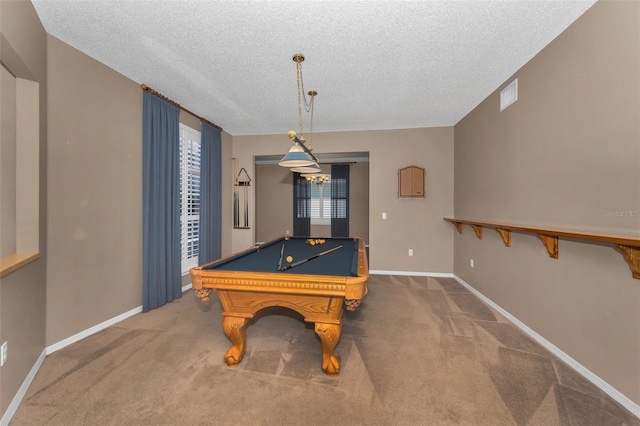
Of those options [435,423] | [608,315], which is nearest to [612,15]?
[608,315]

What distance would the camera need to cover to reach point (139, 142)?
2.95 meters

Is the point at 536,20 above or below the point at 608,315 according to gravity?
above

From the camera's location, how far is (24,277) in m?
1.77

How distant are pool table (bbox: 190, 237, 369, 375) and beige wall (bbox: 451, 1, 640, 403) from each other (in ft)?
5.44

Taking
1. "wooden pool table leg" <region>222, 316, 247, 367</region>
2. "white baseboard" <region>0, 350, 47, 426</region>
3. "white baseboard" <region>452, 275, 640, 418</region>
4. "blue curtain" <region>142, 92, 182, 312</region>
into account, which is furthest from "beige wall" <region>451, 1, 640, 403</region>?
"blue curtain" <region>142, 92, 182, 312</region>

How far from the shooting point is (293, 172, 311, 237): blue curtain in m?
7.60

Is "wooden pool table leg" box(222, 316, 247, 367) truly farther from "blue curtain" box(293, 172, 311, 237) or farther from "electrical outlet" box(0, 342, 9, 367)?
"blue curtain" box(293, 172, 311, 237)

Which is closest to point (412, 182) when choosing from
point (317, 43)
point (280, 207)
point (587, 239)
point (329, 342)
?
point (587, 239)

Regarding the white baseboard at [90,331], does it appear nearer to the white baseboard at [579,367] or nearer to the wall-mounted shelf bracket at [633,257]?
the white baseboard at [579,367]

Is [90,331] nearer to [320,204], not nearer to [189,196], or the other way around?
[189,196]

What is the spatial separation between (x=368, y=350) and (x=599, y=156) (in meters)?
2.27

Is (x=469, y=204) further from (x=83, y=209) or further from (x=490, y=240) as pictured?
(x=83, y=209)

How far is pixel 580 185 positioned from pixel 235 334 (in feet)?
9.58

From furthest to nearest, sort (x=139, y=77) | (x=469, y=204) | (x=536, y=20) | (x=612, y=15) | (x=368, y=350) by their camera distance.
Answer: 1. (x=469, y=204)
2. (x=139, y=77)
3. (x=368, y=350)
4. (x=536, y=20)
5. (x=612, y=15)
